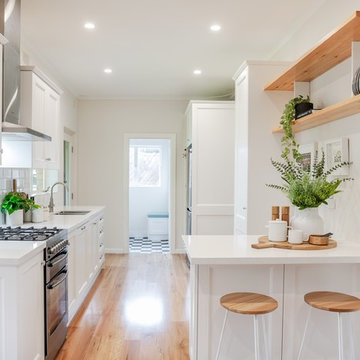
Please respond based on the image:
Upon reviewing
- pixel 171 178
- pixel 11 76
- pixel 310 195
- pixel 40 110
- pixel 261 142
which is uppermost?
pixel 11 76

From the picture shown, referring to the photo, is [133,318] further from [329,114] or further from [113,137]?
[113,137]

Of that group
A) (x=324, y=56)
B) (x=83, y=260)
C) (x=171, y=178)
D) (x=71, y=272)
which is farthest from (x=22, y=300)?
(x=171, y=178)

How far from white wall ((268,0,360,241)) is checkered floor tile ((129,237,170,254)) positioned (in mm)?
4064

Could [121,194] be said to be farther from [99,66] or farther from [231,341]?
[231,341]

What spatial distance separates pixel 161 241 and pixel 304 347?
5.51 metres

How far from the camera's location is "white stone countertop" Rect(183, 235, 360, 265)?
6.44 feet

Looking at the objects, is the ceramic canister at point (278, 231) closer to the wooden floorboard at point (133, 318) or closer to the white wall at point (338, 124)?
the white wall at point (338, 124)

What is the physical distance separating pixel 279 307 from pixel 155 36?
280cm

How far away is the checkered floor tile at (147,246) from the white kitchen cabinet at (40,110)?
10.2 feet

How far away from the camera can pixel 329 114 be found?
2389mm

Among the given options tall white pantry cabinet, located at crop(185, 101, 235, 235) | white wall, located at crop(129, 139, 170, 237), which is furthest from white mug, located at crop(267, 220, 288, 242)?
white wall, located at crop(129, 139, 170, 237)

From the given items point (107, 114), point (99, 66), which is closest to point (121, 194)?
point (107, 114)

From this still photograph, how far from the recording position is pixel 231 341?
6.97ft

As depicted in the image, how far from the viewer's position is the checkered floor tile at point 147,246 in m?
6.57
